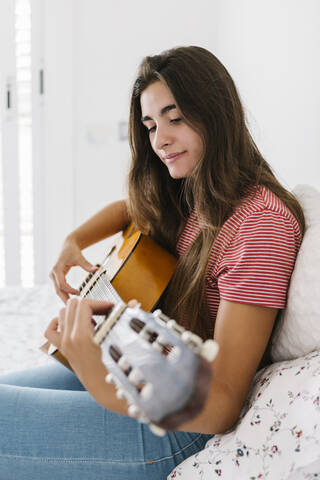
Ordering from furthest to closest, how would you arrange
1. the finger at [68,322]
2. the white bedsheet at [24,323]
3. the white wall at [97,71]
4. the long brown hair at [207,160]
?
1. the white wall at [97,71]
2. the white bedsheet at [24,323]
3. the long brown hair at [207,160]
4. the finger at [68,322]

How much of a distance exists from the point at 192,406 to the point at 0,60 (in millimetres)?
2601

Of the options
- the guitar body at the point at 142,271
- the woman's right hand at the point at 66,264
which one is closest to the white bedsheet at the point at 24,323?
the woman's right hand at the point at 66,264

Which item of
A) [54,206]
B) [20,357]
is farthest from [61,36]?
[20,357]

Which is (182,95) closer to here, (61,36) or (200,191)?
(200,191)

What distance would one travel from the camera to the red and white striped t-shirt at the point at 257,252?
0.80m

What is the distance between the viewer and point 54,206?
2682 millimetres

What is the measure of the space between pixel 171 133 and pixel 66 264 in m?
0.51

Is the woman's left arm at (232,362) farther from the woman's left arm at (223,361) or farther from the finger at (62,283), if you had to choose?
the finger at (62,283)

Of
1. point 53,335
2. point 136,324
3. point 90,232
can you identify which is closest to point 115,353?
point 136,324

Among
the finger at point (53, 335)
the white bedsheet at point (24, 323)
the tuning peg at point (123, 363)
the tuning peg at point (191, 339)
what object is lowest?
the white bedsheet at point (24, 323)

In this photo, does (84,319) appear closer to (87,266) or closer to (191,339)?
(191,339)

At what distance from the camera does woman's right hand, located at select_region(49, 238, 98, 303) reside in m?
1.26

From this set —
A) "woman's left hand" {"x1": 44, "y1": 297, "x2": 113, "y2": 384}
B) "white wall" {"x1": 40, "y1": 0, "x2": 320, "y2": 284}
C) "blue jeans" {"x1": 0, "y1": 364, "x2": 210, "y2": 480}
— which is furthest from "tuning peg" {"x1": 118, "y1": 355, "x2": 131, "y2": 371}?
"white wall" {"x1": 40, "y1": 0, "x2": 320, "y2": 284}

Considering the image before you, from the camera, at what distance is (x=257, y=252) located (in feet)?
2.72
